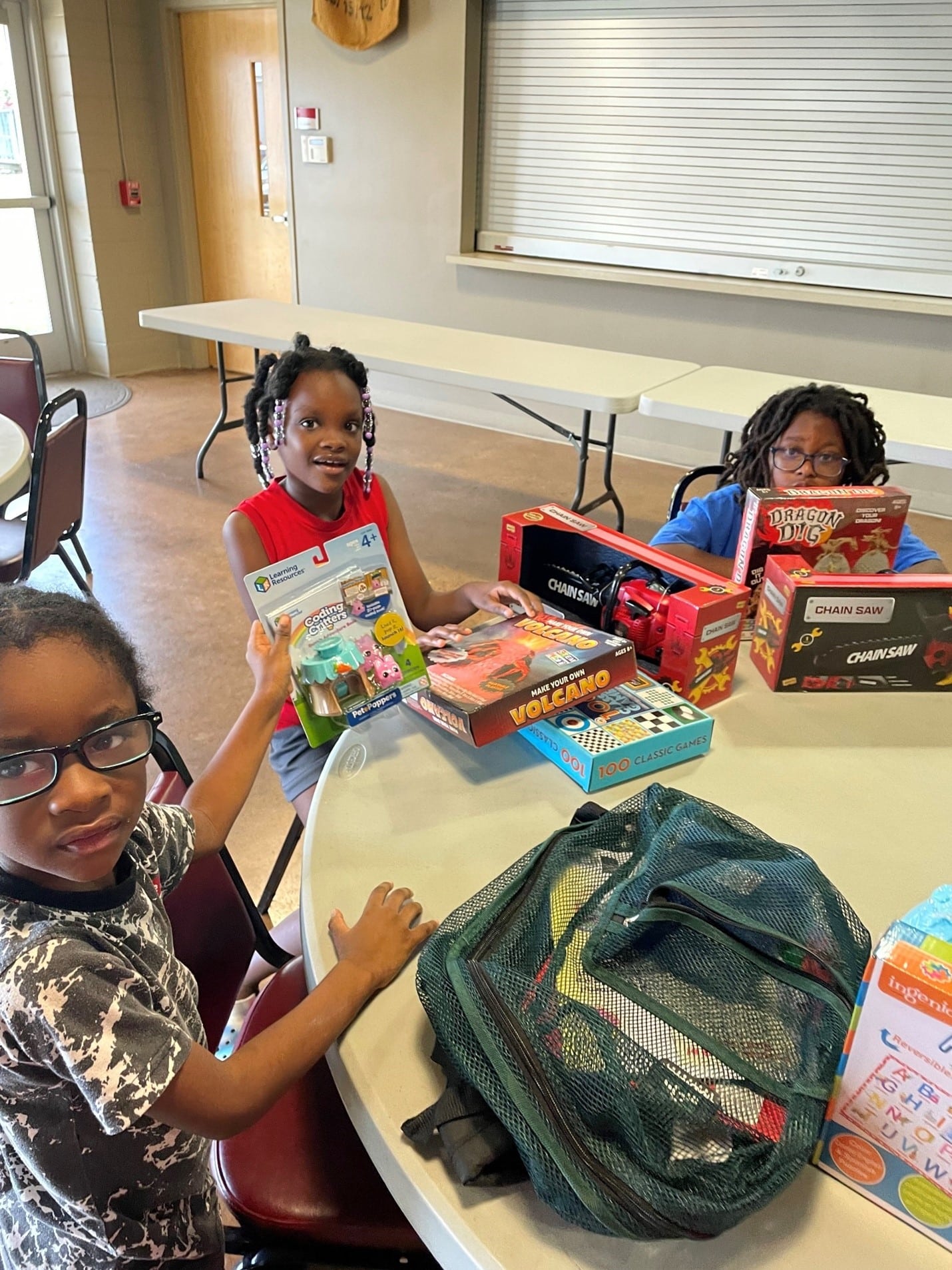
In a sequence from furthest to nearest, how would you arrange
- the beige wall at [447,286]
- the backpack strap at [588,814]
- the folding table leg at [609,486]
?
the beige wall at [447,286] → the folding table leg at [609,486] → the backpack strap at [588,814]

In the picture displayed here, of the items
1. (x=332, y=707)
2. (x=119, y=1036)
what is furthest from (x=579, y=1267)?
(x=332, y=707)

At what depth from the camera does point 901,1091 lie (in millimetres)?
584

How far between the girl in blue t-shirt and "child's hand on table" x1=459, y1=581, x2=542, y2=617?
14.2 inches

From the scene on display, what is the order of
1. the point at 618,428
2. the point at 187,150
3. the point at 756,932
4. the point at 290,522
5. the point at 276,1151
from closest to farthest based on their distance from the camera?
the point at 756,932 → the point at 276,1151 → the point at 290,522 → the point at 618,428 → the point at 187,150

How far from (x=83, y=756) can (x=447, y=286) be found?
16.4 feet

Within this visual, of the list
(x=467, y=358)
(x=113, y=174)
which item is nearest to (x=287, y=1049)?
(x=467, y=358)

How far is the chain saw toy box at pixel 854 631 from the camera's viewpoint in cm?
123

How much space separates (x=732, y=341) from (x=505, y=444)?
1.38 metres

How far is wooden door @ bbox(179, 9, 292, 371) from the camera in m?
5.55

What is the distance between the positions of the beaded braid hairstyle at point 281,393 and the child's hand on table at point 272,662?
666 millimetres

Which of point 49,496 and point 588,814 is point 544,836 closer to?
point 588,814

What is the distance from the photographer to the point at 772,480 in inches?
66.2

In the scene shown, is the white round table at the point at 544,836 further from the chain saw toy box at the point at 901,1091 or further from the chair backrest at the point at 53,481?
the chair backrest at the point at 53,481

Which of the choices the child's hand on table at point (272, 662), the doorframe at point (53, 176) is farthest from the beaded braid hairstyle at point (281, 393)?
the doorframe at point (53, 176)
